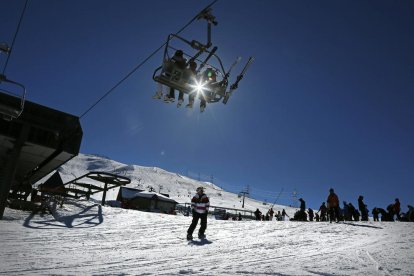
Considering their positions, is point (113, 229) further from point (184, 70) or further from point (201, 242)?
point (184, 70)

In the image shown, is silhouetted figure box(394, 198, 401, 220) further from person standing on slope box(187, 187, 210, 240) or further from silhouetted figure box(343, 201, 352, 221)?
person standing on slope box(187, 187, 210, 240)

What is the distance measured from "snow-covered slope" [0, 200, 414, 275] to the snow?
0.02 meters

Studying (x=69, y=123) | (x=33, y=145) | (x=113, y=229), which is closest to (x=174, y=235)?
(x=113, y=229)

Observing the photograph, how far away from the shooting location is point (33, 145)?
1731 cm

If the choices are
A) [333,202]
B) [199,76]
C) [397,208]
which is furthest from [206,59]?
[397,208]

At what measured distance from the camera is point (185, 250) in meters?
7.72

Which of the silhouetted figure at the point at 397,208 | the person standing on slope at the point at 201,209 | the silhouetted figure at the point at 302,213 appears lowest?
the person standing on slope at the point at 201,209

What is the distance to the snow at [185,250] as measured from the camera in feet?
18.5

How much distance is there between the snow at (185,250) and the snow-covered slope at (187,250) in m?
0.02

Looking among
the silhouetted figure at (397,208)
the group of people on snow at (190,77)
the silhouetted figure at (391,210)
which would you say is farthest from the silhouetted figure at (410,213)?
the group of people on snow at (190,77)

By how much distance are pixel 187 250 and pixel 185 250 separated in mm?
47

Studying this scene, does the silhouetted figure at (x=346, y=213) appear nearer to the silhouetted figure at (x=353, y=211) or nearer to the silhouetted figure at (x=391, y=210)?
the silhouetted figure at (x=353, y=211)

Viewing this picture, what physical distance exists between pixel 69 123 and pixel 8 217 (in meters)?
5.57

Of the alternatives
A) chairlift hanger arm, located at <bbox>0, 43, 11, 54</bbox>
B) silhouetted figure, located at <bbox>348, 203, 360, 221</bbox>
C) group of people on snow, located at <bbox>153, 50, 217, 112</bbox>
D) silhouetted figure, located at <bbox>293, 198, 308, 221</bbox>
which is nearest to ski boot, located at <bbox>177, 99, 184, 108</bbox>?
group of people on snow, located at <bbox>153, 50, 217, 112</bbox>
